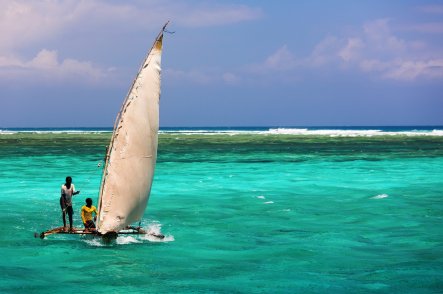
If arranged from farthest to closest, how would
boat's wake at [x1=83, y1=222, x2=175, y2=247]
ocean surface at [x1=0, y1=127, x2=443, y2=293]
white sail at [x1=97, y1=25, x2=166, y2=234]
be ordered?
boat's wake at [x1=83, y1=222, x2=175, y2=247] → white sail at [x1=97, y1=25, x2=166, y2=234] → ocean surface at [x1=0, y1=127, x2=443, y2=293]

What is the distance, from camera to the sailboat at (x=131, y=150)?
17859 millimetres

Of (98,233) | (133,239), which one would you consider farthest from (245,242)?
(98,233)

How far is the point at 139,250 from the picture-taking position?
58.5 feet

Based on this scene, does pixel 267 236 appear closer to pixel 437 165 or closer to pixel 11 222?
pixel 11 222

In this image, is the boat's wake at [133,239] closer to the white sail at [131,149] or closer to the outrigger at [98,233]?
the outrigger at [98,233]

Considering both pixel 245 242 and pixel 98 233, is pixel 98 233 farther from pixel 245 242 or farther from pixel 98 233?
pixel 245 242

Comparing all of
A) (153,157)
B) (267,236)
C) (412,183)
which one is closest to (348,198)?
(412,183)

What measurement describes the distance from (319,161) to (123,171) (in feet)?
119

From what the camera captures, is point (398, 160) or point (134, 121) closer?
point (134, 121)

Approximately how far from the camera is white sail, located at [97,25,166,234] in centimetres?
1786

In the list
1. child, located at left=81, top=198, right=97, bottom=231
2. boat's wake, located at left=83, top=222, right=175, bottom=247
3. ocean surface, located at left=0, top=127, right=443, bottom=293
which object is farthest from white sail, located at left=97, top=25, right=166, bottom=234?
ocean surface, located at left=0, top=127, right=443, bottom=293

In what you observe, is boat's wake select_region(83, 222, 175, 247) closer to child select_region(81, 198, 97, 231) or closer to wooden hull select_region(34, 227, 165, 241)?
wooden hull select_region(34, 227, 165, 241)

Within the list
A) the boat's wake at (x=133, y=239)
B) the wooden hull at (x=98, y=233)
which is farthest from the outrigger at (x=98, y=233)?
the boat's wake at (x=133, y=239)

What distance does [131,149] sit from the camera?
18.0m
